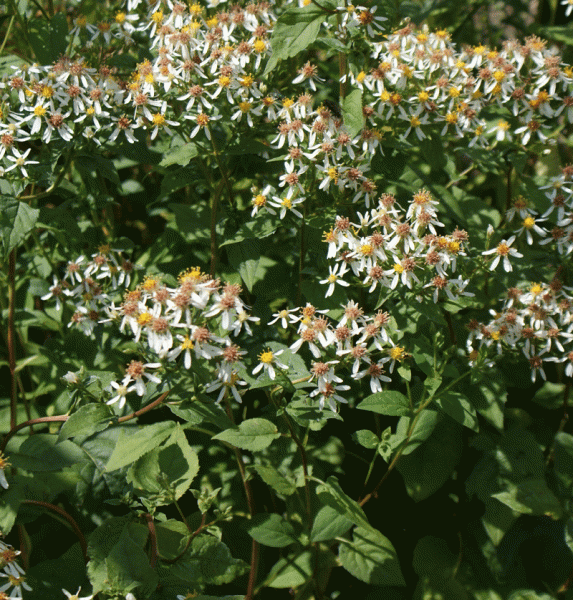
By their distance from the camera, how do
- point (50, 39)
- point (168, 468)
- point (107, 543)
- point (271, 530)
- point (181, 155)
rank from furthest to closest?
point (50, 39)
point (181, 155)
point (271, 530)
point (168, 468)
point (107, 543)

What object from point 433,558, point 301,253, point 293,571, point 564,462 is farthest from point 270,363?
point 564,462

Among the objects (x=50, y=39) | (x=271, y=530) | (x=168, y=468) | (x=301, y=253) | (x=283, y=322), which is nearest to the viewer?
(x=168, y=468)

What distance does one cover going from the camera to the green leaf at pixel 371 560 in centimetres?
221

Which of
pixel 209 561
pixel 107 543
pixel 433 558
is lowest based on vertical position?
pixel 433 558

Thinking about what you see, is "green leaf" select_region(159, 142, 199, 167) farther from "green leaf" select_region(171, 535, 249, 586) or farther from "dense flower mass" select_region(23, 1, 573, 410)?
"green leaf" select_region(171, 535, 249, 586)

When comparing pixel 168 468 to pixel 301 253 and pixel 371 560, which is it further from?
pixel 301 253

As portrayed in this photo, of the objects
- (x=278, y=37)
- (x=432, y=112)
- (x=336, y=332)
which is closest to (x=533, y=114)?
(x=432, y=112)

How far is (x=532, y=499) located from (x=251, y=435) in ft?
3.46

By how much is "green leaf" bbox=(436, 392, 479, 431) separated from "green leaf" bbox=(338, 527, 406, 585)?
1.60 ft

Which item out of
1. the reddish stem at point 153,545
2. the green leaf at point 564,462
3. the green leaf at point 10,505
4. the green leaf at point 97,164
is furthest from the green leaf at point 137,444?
the green leaf at point 564,462

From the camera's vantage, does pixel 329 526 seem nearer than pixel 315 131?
Yes

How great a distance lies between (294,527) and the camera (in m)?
2.41

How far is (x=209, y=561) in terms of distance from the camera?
2.04 meters

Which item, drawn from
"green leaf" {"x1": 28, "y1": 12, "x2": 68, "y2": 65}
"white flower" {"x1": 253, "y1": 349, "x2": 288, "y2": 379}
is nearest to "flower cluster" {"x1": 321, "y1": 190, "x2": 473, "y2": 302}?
"white flower" {"x1": 253, "y1": 349, "x2": 288, "y2": 379}
